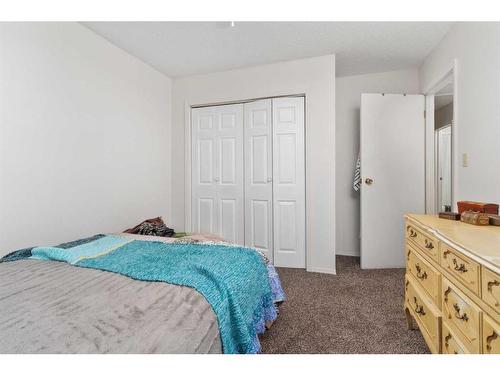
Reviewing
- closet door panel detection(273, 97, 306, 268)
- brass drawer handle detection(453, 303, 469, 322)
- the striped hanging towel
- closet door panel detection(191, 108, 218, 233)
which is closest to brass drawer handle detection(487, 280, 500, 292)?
brass drawer handle detection(453, 303, 469, 322)

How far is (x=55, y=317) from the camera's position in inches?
33.0

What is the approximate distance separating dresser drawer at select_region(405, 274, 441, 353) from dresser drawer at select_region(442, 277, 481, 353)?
0.09 m

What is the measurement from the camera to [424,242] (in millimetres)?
1418

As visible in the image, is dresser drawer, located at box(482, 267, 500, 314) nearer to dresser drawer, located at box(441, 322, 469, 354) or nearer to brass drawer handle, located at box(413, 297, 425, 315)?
dresser drawer, located at box(441, 322, 469, 354)

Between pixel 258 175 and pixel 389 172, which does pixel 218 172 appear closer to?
pixel 258 175

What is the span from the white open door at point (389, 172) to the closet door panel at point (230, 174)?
1522 mm

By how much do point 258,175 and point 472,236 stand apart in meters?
2.22

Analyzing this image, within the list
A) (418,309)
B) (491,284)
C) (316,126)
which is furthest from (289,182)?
(491,284)

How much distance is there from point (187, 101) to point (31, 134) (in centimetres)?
190

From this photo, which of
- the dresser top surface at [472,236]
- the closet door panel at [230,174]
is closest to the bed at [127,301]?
the dresser top surface at [472,236]

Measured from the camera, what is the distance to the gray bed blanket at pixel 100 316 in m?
0.71

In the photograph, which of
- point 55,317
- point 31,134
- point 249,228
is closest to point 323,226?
point 249,228

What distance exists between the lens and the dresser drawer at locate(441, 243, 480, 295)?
36.3 inches

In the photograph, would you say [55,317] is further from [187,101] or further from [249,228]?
[187,101]
